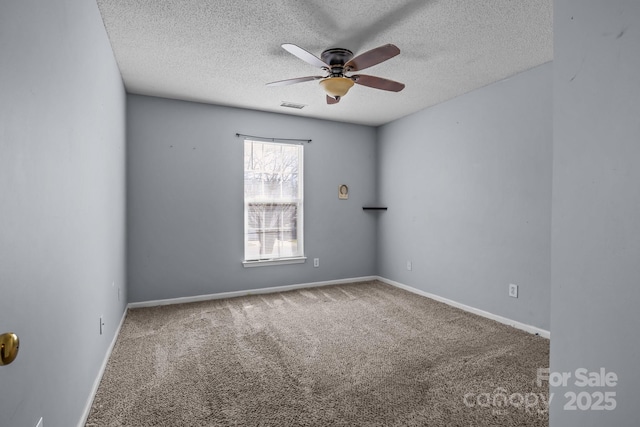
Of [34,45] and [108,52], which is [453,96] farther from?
[34,45]

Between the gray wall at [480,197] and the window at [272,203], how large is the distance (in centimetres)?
146

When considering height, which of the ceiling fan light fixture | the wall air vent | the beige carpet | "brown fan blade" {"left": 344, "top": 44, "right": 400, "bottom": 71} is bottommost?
the beige carpet

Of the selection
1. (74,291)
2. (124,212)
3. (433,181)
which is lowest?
(74,291)

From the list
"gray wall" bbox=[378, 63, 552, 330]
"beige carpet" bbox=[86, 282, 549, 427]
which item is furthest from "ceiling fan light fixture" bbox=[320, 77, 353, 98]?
"beige carpet" bbox=[86, 282, 549, 427]

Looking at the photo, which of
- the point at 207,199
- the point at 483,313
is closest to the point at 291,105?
the point at 207,199

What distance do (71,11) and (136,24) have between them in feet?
2.72

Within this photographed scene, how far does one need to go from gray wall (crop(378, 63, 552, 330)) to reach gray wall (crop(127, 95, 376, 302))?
3.21 ft

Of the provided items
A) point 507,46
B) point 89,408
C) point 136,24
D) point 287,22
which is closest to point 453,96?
point 507,46

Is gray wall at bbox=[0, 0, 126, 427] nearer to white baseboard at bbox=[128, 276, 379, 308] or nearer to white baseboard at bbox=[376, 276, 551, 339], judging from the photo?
white baseboard at bbox=[128, 276, 379, 308]

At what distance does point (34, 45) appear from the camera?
113 centimetres

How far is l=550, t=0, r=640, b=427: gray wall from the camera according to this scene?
90cm

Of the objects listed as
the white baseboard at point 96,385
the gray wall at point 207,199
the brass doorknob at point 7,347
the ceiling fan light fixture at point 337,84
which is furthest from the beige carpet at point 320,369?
the ceiling fan light fixture at point 337,84

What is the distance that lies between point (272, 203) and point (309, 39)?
2.44 meters

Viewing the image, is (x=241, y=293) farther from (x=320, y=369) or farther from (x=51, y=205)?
(x=51, y=205)
